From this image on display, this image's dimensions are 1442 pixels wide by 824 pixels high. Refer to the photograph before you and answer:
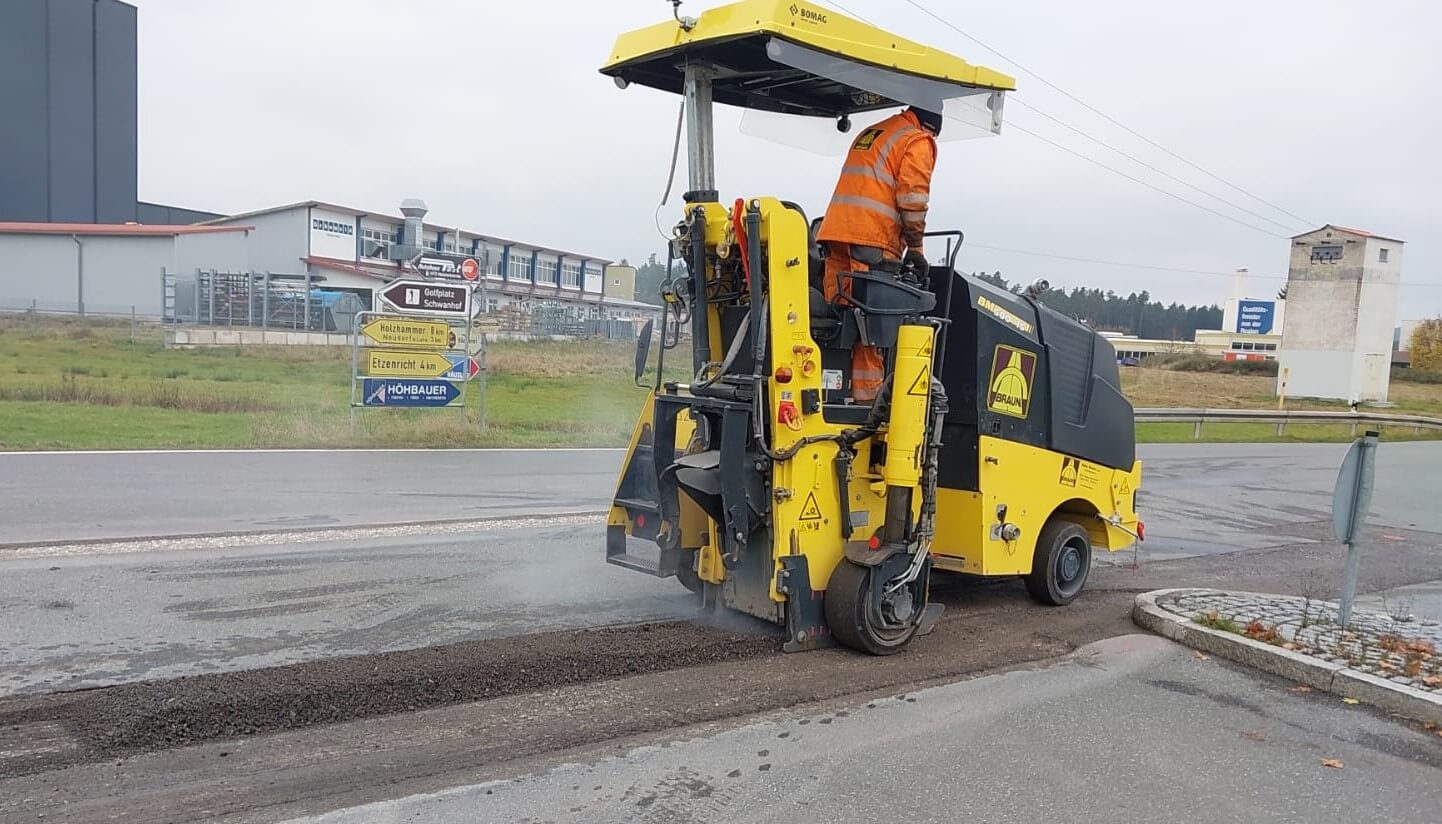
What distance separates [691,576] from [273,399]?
1536 centimetres

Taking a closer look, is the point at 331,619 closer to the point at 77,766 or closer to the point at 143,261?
the point at 77,766

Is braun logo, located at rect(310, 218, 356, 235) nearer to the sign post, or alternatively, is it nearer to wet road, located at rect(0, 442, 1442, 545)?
wet road, located at rect(0, 442, 1442, 545)

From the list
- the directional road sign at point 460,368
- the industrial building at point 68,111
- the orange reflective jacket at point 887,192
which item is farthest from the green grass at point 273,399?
the industrial building at point 68,111

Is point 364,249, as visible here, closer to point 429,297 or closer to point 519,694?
point 429,297

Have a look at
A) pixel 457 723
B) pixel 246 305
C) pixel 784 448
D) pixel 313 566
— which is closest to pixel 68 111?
pixel 246 305

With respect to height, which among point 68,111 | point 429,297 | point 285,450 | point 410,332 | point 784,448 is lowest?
point 285,450

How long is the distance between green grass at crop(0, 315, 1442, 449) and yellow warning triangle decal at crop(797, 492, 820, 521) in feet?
5.52

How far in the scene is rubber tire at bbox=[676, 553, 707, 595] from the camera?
596 cm

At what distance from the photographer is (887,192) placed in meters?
5.58

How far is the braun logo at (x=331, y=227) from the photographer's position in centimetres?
4844

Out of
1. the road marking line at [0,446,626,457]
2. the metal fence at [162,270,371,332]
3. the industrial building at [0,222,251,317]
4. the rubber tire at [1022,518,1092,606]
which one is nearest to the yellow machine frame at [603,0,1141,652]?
the rubber tire at [1022,518,1092,606]

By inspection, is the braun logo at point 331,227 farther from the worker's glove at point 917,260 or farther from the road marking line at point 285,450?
the worker's glove at point 917,260

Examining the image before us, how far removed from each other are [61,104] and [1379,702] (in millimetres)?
62150

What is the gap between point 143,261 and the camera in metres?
43.2
